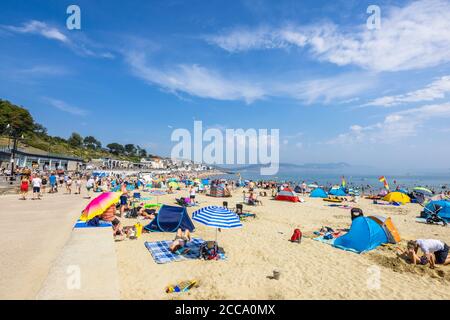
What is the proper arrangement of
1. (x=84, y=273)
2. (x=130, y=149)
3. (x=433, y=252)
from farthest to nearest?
(x=130, y=149) → (x=433, y=252) → (x=84, y=273)

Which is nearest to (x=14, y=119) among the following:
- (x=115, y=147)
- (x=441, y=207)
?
(x=441, y=207)

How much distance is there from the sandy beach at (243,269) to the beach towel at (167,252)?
0.67ft

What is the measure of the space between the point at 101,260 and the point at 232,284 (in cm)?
333

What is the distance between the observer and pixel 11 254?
23.1ft

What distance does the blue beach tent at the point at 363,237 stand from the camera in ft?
29.7

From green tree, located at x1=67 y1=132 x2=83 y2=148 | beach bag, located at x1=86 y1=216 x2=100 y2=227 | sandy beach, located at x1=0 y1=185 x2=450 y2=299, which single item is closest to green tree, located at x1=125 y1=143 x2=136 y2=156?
green tree, located at x1=67 y1=132 x2=83 y2=148

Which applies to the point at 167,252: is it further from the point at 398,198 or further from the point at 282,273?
the point at 398,198

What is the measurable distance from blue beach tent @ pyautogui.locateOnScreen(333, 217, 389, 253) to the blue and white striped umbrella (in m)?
4.43

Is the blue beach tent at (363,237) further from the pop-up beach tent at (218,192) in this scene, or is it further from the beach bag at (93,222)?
the pop-up beach tent at (218,192)

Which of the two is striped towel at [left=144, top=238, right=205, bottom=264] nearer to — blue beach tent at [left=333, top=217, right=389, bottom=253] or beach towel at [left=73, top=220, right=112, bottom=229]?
beach towel at [left=73, top=220, right=112, bottom=229]

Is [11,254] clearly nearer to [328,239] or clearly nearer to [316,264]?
[316,264]

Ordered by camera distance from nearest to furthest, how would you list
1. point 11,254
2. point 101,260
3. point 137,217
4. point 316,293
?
point 316,293 < point 101,260 < point 11,254 < point 137,217

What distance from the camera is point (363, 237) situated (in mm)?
9164
